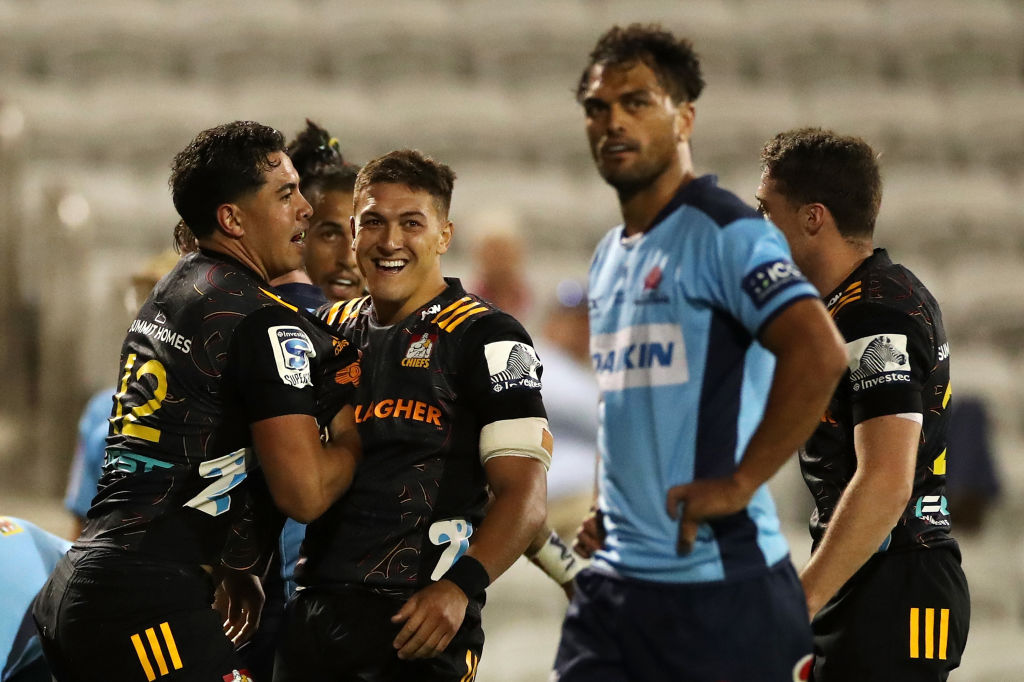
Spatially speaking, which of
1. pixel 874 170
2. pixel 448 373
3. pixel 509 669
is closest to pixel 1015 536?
pixel 509 669

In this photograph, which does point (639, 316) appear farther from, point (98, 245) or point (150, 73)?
point (150, 73)

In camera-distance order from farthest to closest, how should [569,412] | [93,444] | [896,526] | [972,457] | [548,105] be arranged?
1. [548,105]
2. [972,457]
3. [569,412]
4. [93,444]
5. [896,526]

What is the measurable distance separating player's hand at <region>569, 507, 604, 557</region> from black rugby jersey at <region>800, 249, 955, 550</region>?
63cm

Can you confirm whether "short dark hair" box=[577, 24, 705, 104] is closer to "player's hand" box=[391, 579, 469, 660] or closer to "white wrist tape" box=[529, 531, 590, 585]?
"player's hand" box=[391, 579, 469, 660]

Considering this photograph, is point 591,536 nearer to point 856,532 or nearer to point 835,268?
point 856,532

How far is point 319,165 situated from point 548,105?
440 centimetres

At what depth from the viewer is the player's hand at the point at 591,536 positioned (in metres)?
2.75

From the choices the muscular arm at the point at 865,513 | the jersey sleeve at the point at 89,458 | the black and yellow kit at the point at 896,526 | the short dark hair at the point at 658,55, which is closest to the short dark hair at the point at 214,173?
the short dark hair at the point at 658,55

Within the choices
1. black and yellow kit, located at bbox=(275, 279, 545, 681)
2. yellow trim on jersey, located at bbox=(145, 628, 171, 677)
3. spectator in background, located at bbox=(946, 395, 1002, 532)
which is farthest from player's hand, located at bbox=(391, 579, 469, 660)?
spectator in background, located at bbox=(946, 395, 1002, 532)

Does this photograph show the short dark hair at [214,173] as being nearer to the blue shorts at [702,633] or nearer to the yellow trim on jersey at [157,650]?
the yellow trim on jersey at [157,650]

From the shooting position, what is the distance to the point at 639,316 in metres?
2.55

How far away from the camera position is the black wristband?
273 centimetres

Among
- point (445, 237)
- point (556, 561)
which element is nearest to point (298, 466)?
point (445, 237)

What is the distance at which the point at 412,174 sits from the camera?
311 centimetres
